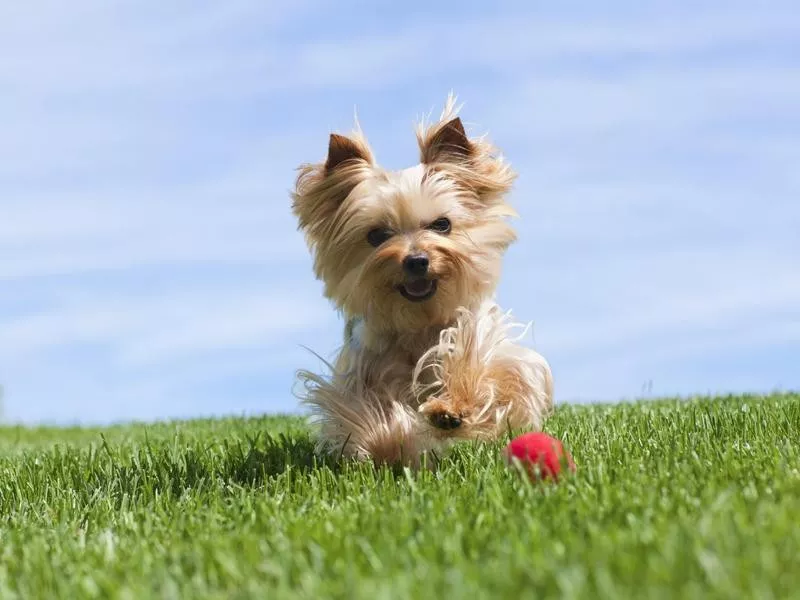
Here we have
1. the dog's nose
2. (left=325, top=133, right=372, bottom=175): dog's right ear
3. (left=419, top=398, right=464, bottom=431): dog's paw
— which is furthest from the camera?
(left=325, top=133, right=372, bottom=175): dog's right ear

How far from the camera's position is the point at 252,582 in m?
2.70

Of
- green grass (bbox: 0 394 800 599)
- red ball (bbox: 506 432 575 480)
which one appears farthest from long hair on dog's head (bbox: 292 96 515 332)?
red ball (bbox: 506 432 575 480)

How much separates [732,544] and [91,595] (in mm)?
1805

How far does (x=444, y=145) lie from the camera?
5.90 meters

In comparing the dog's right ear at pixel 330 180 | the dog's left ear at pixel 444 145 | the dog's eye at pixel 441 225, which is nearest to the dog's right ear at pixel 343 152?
the dog's right ear at pixel 330 180

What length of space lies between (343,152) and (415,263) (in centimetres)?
95

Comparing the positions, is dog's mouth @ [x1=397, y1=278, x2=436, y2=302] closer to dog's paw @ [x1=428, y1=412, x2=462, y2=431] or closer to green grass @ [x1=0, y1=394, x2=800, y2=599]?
dog's paw @ [x1=428, y1=412, x2=462, y2=431]

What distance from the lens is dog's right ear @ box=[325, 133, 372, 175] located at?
5.79 m

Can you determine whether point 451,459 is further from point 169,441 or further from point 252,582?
point 169,441

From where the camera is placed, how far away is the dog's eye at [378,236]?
219 inches

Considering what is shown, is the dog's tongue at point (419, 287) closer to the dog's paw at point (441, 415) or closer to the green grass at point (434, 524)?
the dog's paw at point (441, 415)

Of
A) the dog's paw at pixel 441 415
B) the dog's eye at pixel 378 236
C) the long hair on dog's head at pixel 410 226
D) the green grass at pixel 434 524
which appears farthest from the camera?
the dog's eye at pixel 378 236

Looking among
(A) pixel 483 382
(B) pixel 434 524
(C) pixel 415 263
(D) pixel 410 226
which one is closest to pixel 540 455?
(B) pixel 434 524

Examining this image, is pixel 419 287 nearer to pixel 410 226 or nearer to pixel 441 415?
pixel 410 226
